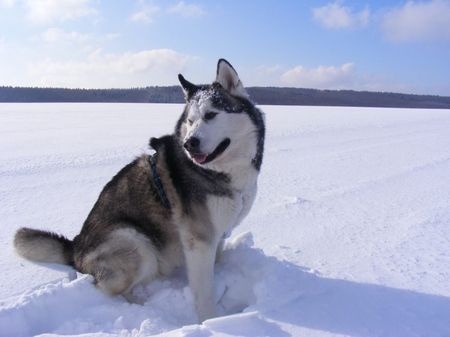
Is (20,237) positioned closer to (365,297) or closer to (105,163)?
(365,297)

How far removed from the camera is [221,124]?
3.41 metres

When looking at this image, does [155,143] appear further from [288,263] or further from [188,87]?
[288,263]

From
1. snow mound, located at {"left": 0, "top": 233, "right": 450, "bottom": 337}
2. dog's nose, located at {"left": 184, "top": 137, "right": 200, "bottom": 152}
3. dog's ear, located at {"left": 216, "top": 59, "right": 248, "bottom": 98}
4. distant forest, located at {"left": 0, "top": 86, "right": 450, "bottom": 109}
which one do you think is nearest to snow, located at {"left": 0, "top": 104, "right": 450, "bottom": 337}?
snow mound, located at {"left": 0, "top": 233, "right": 450, "bottom": 337}

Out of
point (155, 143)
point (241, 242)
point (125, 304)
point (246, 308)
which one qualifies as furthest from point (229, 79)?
point (125, 304)

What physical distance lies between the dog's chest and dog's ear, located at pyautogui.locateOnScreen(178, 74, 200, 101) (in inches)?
39.9

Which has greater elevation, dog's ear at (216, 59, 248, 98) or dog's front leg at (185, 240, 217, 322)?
dog's ear at (216, 59, 248, 98)

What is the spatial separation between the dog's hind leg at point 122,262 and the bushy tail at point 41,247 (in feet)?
1.58

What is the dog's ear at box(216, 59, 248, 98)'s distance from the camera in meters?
3.60

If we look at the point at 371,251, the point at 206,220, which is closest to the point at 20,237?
the point at 206,220

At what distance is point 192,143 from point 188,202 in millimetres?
531

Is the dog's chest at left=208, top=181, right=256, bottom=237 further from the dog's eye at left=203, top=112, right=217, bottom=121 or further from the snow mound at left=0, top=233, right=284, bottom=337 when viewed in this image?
the dog's eye at left=203, top=112, right=217, bottom=121

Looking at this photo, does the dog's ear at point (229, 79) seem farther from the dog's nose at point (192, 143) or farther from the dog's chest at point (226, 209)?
the dog's chest at point (226, 209)

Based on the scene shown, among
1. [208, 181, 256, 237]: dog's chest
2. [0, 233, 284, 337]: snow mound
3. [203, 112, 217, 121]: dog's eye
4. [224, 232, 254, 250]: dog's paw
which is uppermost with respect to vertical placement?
[203, 112, 217, 121]: dog's eye

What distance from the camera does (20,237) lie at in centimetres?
374
